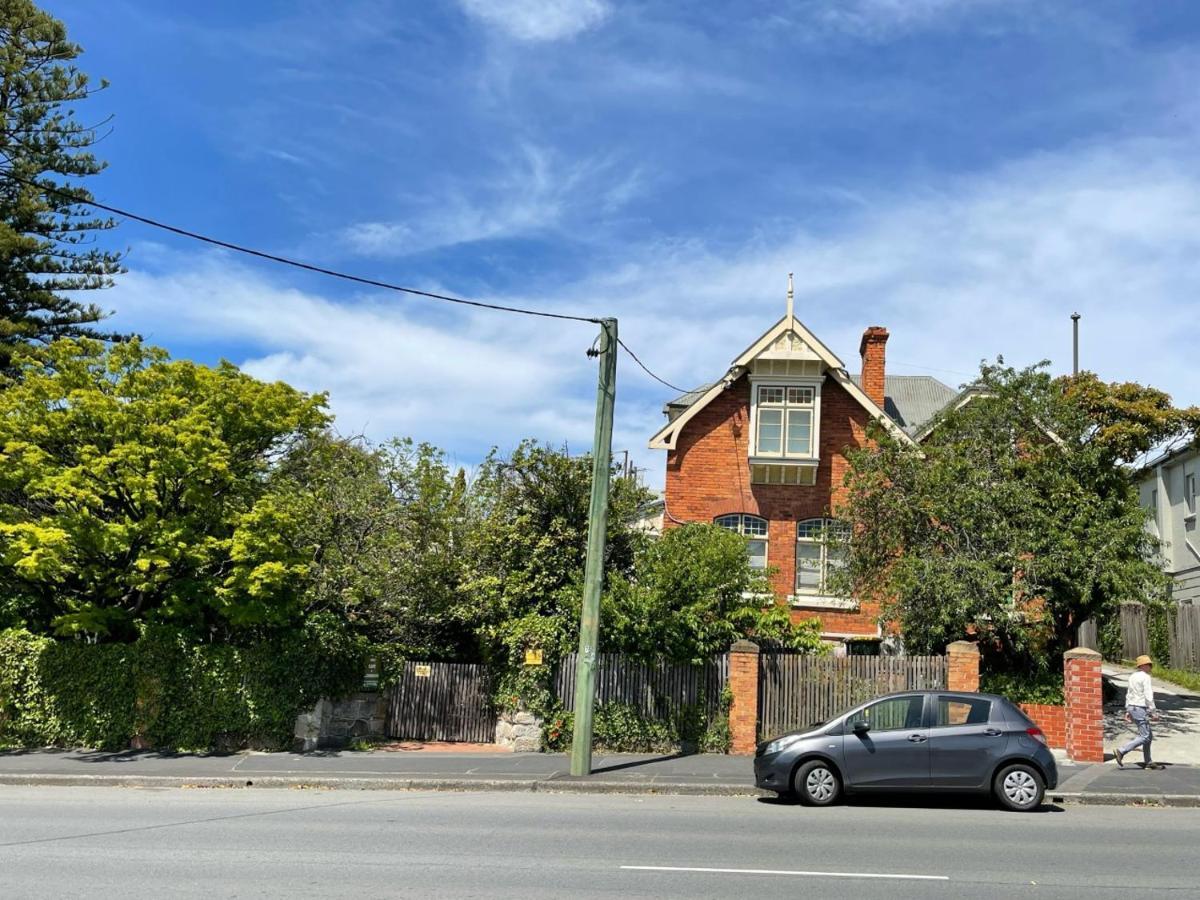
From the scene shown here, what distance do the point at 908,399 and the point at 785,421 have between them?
265 inches

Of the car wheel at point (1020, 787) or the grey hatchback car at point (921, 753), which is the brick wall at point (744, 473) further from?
the car wheel at point (1020, 787)

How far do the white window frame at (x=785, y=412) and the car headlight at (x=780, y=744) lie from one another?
13121 millimetres

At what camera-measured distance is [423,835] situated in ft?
33.8

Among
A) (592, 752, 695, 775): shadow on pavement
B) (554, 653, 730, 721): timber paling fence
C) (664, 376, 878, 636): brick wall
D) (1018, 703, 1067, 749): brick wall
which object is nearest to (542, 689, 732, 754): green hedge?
(554, 653, 730, 721): timber paling fence

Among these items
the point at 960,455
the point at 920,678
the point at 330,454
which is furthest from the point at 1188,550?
the point at 330,454

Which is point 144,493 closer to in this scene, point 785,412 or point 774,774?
point 774,774

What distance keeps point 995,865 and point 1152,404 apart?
16.8m

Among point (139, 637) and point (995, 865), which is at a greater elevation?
point (139, 637)

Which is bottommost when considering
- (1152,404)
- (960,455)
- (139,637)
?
(139,637)

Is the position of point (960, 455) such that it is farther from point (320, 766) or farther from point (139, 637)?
point (139, 637)


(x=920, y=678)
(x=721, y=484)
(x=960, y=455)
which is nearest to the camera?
(x=920, y=678)

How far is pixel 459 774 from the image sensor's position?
15727 millimetres

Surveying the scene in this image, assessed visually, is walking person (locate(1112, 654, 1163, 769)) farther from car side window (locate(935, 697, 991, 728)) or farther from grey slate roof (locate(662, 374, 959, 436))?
grey slate roof (locate(662, 374, 959, 436))

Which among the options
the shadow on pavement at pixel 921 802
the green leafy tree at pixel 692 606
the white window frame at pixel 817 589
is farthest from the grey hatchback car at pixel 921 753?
the white window frame at pixel 817 589
